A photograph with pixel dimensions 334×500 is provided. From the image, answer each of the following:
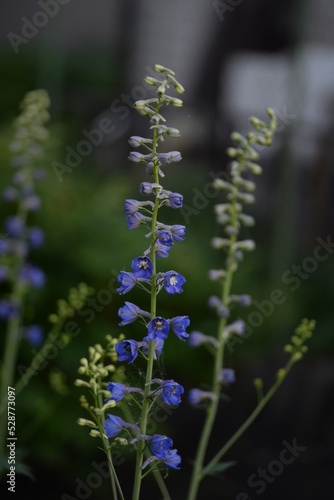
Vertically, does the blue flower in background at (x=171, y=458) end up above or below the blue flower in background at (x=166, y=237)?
below

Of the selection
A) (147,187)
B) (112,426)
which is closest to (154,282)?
(147,187)

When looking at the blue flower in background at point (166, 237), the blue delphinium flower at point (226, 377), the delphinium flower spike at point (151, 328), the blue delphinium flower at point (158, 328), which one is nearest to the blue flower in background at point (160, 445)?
the delphinium flower spike at point (151, 328)

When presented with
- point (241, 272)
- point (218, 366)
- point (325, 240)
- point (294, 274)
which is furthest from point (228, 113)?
point (218, 366)

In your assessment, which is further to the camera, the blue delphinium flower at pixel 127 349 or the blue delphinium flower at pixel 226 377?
the blue delphinium flower at pixel 226 377

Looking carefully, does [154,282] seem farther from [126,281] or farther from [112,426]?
[112,426]

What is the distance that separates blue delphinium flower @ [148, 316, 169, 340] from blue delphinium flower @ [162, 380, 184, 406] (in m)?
0.10

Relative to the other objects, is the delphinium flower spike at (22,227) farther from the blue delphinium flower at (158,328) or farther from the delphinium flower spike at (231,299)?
the blue delphinium flower at (158,328)

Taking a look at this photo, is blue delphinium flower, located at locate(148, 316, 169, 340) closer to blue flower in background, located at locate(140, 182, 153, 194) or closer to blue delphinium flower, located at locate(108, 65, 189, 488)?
blue delphinium flower, located at locate(108, 65, 189, 488)

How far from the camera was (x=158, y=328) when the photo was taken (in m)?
1.72

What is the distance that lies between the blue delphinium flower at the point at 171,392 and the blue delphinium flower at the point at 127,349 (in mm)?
94

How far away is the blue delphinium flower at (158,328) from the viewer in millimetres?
1708

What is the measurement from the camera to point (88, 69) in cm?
1648

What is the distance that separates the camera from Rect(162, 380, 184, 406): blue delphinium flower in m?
1.68

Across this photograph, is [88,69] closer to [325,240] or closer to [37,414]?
[325,240]
